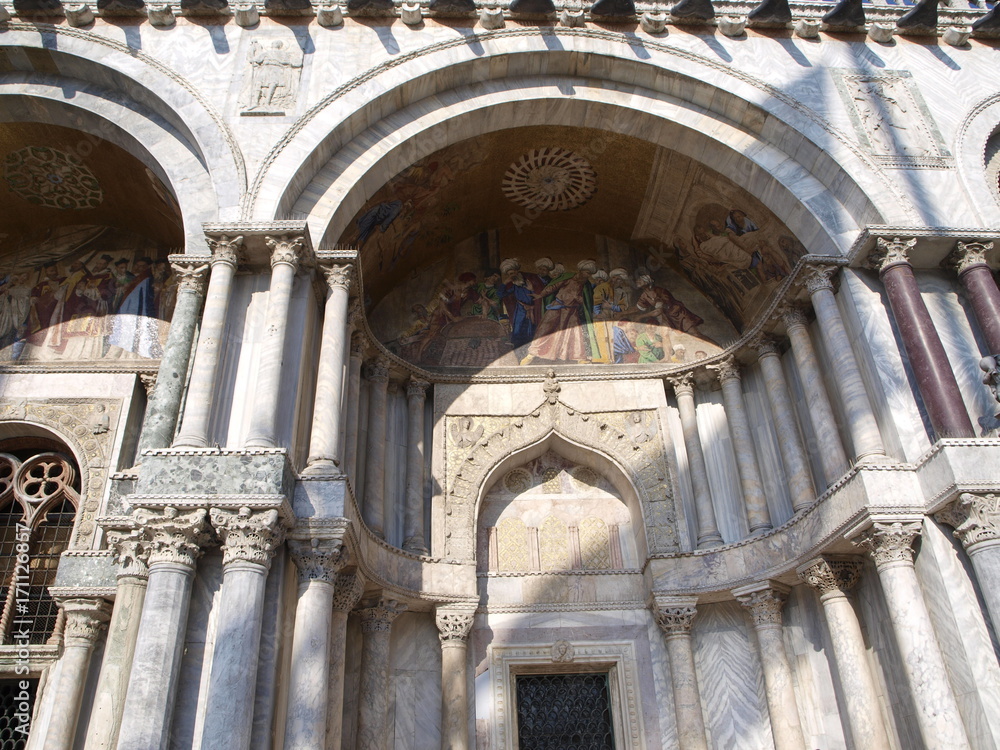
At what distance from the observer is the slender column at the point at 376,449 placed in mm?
10539

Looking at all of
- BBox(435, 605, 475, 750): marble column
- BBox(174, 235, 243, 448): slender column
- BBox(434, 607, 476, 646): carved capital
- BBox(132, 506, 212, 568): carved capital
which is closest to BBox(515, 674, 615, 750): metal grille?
BBox(435, 605, 475, 750): marble column

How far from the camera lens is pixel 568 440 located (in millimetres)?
12062

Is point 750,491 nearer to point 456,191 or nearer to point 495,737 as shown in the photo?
point 495,737

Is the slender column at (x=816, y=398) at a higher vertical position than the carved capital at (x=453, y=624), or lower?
higher

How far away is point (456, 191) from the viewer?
40.2ft

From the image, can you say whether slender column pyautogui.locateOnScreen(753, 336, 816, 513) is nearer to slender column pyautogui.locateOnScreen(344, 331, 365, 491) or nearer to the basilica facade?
the basilica facade

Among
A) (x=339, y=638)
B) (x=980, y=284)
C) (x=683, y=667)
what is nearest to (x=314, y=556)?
(x=339, y=638)

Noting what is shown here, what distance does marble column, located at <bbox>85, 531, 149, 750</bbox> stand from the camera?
276 inches

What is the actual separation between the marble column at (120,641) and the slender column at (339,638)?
200 cm

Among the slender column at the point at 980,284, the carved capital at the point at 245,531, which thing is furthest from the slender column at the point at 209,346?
the slender column at the point at 980,284

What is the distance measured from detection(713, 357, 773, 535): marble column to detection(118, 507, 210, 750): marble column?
7.29 m

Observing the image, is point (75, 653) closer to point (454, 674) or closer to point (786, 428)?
point (454, 674)

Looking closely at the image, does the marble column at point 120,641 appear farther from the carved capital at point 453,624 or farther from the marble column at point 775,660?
the marble column at point 775,660

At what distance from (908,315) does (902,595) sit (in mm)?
3177
